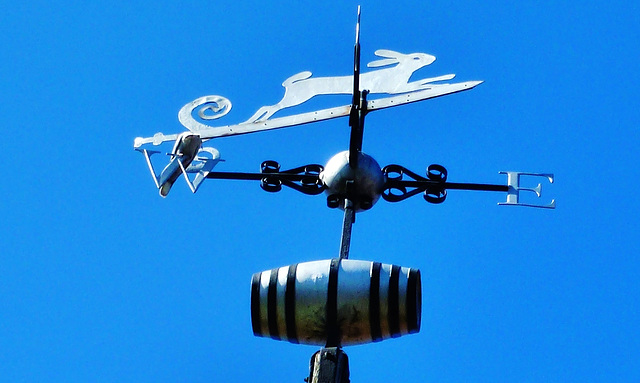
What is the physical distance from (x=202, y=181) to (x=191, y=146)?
214mm

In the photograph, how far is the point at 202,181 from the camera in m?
6.35

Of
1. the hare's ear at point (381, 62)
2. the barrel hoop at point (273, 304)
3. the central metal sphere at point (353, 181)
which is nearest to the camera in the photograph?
the barrel hoop at point (273, 304)

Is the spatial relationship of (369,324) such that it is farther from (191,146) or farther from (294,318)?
(191,146)

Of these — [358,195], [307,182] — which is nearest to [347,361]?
[358,195]

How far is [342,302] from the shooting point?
16.3 feet

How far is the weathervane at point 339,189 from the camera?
16.4 ft

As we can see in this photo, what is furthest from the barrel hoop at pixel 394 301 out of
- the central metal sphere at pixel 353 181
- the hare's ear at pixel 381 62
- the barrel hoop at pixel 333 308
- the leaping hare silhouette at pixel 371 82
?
the hare's ear at pixel 381 62

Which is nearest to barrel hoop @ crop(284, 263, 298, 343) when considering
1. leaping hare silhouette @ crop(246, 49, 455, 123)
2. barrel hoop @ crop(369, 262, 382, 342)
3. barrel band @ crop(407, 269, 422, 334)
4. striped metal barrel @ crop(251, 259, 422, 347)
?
striped metal barrel @ crop(251, 259, 422, 347)

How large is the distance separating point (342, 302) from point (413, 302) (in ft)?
1.08

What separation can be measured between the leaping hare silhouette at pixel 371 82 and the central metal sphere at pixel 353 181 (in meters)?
0.83

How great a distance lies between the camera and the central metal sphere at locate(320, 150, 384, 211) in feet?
19.3

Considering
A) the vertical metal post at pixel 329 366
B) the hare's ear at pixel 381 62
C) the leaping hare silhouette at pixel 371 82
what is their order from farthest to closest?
the hare's ear at pixel 381 62
the leaping hare silhouette at pixel 371 82
the vertical metal post at pixel 329 366

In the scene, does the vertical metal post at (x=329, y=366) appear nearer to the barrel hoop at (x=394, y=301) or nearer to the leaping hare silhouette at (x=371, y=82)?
the barrel hoop at (x=394, y=301)

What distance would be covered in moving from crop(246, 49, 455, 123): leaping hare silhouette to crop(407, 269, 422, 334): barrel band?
1.84 metres
